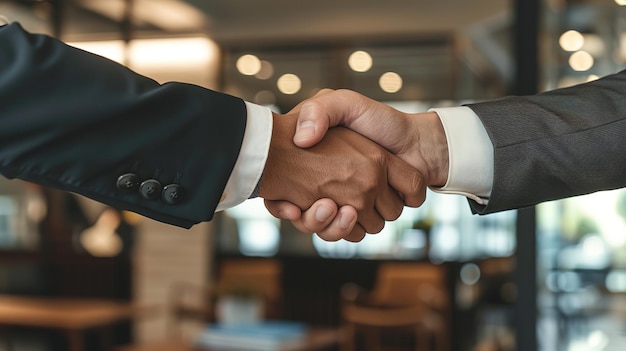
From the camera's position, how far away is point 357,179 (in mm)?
1591

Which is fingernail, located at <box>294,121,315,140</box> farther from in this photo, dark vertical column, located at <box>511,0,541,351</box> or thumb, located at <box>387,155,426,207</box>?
dark vertical column, located at <box>511,0,541,351</box>

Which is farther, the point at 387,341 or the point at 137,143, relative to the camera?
the point at 387,341

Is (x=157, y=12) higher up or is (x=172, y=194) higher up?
(x=157, y=12)

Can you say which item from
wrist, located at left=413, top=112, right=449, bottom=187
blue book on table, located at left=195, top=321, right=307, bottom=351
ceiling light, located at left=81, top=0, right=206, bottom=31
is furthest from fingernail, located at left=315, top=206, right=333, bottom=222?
ceiling light, located at left=81, top=0, right=206, bottom=31

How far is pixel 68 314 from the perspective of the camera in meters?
4.93

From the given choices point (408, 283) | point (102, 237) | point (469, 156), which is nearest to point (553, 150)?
point (469, 156)

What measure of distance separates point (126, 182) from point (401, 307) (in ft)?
16.4

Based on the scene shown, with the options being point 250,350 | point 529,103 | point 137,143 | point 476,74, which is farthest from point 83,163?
point 476,74

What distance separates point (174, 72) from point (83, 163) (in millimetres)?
6825

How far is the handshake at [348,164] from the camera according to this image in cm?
152

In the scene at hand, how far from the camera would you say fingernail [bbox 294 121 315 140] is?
151 cm

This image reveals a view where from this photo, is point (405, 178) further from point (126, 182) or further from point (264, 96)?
point (264, 96)

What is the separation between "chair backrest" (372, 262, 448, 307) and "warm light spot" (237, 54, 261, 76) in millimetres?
2280

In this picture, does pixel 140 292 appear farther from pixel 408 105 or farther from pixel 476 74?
pixel 476 74
